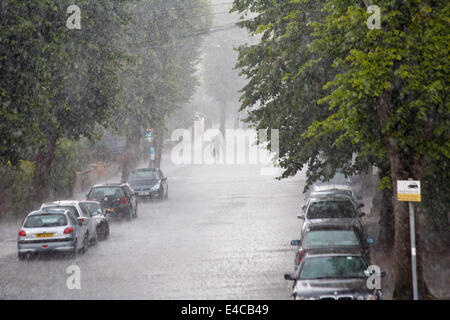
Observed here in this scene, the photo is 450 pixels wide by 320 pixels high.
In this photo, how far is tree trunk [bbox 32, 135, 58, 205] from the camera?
1112 inches

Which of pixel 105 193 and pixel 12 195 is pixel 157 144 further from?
pixel 105 193

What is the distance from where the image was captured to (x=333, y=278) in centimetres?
1368

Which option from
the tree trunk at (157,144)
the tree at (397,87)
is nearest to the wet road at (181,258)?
the tree at (397,87)

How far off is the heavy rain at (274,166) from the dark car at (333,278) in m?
0.04

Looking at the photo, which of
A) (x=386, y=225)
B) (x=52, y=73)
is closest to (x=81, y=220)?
(x=52, y=73)

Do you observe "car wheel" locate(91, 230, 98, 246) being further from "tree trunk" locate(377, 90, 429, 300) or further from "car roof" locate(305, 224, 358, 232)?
"tree trunk" locate(377, 90, 429, 300)

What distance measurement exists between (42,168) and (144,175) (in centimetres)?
1349

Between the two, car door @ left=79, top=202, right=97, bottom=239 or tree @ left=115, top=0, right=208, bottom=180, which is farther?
tree @ left=115, top=0, right=208, bottom=180

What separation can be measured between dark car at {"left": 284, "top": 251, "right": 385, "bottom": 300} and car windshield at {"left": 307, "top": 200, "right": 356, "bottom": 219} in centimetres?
725

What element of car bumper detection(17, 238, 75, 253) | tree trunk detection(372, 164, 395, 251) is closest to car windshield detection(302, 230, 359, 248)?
tree trunk detection(372, 164, 395, 251)

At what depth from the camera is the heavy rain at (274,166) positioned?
555 inches

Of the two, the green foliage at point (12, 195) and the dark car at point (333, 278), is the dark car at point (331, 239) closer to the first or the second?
the dark car at point (333, 278)

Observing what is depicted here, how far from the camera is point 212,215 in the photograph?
108ft

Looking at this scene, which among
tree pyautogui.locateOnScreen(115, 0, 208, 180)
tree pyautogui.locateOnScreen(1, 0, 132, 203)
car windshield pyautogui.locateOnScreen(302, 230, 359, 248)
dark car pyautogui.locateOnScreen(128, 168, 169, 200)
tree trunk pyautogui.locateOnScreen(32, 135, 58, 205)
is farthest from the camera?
tree pyautogui.locateOnScreen(115, 0, 208, 180)
